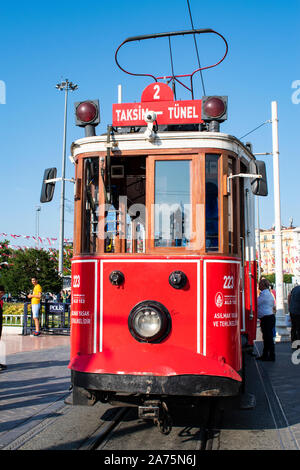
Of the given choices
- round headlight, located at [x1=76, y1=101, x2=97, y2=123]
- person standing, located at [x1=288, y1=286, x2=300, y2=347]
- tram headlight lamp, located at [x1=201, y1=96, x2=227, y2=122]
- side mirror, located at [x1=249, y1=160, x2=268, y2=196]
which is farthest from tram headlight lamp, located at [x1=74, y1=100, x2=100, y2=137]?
person standing, located at [x1=288, y1=286, x2=300, y2=347]

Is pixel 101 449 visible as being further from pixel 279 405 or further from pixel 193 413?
pixel 279 405

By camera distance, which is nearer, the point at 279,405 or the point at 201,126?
the point at 201,126

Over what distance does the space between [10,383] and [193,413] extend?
11.4ft

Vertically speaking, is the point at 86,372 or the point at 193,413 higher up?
the point at 86,372

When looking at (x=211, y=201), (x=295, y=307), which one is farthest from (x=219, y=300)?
(x=295, y=307)

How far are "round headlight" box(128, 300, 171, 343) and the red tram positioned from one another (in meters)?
0.01

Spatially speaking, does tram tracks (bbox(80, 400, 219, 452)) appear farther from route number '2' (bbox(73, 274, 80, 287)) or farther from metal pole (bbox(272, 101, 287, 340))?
metal pole (bbox(272, 101, 287, 340))

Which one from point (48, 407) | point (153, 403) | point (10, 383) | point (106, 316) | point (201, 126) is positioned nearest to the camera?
point (153, 403)

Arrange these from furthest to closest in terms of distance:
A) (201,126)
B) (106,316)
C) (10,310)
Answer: (10,310) < (201,126) < (106,316)

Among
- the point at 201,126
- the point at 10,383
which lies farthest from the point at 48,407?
the point at 201,126

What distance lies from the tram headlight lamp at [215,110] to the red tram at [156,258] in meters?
0.01

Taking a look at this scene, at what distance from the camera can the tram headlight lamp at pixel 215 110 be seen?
5.12 m

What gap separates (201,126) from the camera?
5.70m

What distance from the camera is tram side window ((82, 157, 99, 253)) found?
16.9ft
